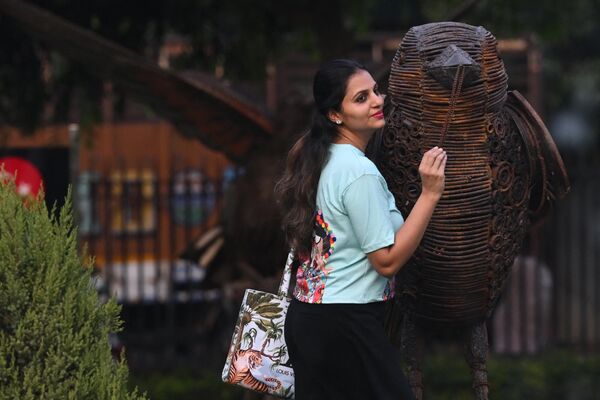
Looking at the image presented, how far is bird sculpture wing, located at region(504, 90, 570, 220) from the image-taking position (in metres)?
3.78

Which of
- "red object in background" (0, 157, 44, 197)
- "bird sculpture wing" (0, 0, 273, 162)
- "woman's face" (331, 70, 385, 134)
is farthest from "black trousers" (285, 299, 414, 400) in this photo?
"red object in background" (0, 157, 44, 197)

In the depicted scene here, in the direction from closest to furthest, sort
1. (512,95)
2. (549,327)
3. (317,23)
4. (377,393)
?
1. (377,393)
2. (512,95)
3. (317,23)
4. (549,327)

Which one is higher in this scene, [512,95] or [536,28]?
[536,28]

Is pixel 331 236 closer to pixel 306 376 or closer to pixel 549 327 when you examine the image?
pixel 306 376

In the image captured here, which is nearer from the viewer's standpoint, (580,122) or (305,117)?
(305,117)

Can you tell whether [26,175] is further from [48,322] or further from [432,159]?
[432,159]

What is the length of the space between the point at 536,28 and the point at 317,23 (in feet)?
6.10

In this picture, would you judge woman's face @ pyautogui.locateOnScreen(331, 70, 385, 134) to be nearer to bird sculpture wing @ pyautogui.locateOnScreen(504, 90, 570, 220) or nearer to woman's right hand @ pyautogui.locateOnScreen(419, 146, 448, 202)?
woman's right hand @ pyautogui.locateOnScreen(419, 146, 448, 202)

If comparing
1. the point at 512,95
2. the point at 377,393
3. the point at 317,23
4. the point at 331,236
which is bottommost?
the point at 377,393

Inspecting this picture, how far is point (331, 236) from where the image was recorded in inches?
135

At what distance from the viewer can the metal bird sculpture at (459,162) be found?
3.52 metres

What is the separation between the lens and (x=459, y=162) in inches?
139

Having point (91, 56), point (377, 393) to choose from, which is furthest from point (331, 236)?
point (91, 56)

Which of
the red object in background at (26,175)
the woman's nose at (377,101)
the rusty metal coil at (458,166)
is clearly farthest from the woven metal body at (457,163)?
the red object in background at (26,175)
